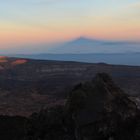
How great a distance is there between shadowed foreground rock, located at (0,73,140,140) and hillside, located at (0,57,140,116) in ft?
89.3

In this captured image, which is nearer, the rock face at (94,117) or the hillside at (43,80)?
the rock face at (94,117)

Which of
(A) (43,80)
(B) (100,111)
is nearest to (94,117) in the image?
(B) (100,111)

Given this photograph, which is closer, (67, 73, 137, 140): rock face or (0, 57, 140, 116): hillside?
(67, 73, 137, 140): rock face

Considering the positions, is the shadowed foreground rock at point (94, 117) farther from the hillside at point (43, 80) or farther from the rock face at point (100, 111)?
the hillside at point (43, 80)

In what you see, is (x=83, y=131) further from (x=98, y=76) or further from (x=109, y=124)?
(x=98, y=76)

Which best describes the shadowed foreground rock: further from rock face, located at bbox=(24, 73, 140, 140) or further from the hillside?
the hillside

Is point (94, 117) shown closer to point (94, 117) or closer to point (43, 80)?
point (94, 117)

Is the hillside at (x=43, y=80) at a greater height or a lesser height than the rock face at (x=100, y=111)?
lesser

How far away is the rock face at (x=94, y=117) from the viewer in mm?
14500

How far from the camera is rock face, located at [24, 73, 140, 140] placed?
14500mm

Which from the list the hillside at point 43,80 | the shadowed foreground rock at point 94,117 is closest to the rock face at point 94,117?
the shadowed foreground rock at point 94,117

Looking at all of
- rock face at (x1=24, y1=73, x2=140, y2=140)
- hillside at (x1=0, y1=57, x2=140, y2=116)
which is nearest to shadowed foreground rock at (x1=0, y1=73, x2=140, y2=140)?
rock face at (x1=24, y1=73, x2=140, y2=140)

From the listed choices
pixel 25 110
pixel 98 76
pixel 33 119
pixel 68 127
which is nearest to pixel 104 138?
pixel 68 127

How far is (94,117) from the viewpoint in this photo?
14695mm
